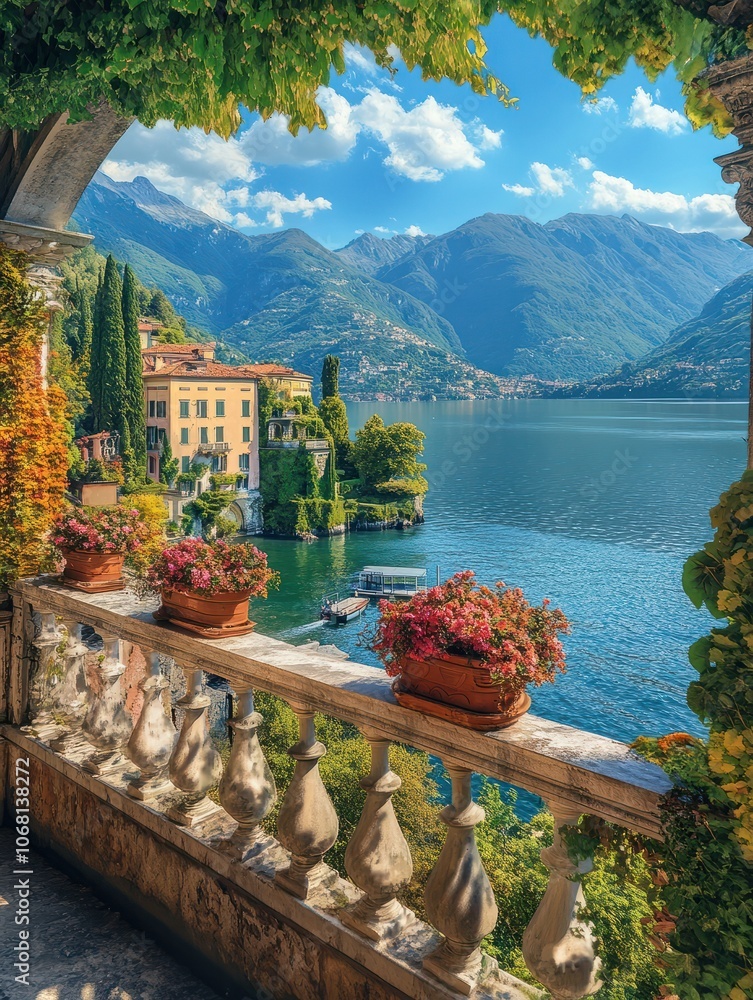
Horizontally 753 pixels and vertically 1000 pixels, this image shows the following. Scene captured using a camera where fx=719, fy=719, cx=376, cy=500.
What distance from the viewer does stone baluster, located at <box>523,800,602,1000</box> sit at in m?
1.69

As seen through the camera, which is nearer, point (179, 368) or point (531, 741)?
point (531, 741)

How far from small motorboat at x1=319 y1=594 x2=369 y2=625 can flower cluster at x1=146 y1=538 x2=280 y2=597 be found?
4306cm

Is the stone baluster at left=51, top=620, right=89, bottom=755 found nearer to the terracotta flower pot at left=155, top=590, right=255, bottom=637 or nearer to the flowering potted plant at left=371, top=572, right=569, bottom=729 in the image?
the terracotta flower pot at left=155, top=590, right=255, bottom=637

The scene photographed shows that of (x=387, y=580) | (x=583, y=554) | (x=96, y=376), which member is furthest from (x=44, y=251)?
(x=583, y=554)

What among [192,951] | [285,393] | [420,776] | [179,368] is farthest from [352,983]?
[285,393]

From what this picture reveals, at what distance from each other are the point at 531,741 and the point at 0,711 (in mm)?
3197

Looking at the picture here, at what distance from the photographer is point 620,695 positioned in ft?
113

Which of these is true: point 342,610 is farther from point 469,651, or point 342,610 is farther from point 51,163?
point 469,651

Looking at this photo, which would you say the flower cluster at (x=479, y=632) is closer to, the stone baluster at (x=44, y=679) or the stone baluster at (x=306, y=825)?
the stone baluster at (x=306, y=825)

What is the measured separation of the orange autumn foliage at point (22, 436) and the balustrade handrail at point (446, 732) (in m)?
1.29

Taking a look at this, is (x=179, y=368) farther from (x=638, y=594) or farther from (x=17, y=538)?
(x=17, y=538)

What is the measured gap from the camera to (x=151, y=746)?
9.48ft

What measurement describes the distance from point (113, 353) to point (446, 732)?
47.9 m

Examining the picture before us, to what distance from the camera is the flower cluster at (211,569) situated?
9.06ft
